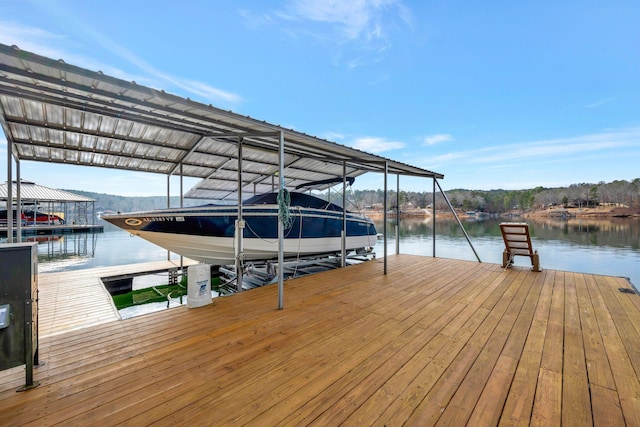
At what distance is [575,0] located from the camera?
8086 mm

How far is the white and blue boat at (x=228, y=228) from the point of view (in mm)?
4863

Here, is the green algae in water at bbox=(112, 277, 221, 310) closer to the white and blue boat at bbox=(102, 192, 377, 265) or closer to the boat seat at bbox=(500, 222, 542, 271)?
the white and blue boat at bbox=(102, 192, 377, 265)

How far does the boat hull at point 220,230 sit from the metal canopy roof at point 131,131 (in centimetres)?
109

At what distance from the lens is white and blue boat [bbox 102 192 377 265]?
4.86 meters

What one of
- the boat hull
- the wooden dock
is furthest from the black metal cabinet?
the boat hull

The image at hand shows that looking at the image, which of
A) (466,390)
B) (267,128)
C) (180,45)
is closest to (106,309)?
(267,128)

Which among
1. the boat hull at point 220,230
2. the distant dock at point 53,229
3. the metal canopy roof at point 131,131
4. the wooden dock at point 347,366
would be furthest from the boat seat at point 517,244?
the distant dock at point 53,229

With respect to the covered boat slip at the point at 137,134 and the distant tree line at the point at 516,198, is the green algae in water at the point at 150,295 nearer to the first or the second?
the covered boat slip at the point at 137,134

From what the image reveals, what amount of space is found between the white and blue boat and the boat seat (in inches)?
140

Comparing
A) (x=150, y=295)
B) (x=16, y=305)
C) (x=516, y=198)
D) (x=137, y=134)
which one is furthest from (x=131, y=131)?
(x=516, y=198)

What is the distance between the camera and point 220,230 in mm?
4898

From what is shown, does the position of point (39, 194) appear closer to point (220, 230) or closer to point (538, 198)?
point (220, 230)

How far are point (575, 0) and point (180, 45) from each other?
42.6 ft

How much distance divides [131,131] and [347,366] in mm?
4249
